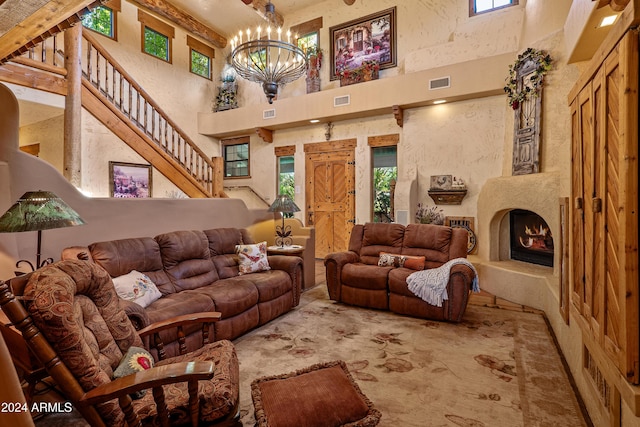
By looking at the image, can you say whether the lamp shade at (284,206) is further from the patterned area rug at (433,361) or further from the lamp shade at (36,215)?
the lamp shade at (36,215)

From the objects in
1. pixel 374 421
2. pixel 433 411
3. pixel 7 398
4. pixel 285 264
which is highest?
pixel 7 398

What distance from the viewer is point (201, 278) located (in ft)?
11.8

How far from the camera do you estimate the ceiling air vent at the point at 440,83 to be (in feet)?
17.9

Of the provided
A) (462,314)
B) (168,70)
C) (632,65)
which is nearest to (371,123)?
(462,314)

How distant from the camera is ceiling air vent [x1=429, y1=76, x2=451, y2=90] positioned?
215 inches

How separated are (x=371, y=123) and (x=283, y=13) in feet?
12.1

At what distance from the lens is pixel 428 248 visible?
14.1 feet

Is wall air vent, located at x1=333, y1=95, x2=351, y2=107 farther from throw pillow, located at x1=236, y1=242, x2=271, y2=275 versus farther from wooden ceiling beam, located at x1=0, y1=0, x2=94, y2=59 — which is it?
wooden ceiling beam, located at x1=0, y1=0, x2=94, y2=59

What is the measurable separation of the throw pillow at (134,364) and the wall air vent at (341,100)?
5582 mm

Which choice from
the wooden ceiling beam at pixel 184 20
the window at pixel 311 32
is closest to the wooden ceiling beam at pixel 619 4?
the window at pixel 311 32

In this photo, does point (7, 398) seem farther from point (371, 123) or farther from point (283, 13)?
point (283, 13)

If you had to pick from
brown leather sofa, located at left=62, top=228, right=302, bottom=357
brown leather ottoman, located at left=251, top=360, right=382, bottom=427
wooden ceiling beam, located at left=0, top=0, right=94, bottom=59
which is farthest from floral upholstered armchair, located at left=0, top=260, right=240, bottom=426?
wooden ceiling beam, located at left=0, top=0, right=94, bottom=59

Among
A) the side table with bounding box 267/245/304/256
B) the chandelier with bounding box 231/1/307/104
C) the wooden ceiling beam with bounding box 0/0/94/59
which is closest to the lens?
the wooden ceiling beam with bounding box 0/0/94/59

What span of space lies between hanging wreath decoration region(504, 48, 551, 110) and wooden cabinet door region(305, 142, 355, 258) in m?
2.99
